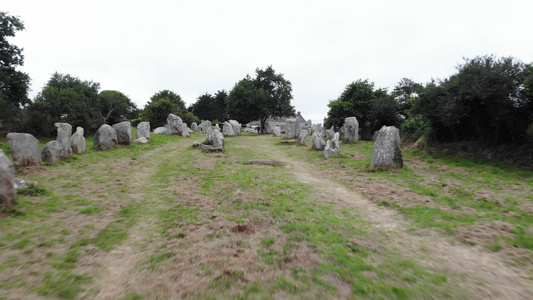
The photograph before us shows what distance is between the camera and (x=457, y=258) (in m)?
3.87

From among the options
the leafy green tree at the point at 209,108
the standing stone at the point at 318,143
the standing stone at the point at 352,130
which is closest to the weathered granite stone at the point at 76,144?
the standing stone at the point at 318,143

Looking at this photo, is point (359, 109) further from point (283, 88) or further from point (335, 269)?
point (335, 269)

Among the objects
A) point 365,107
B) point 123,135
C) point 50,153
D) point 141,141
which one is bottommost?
point 141,141

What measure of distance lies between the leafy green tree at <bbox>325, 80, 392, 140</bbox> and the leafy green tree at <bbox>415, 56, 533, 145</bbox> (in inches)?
359

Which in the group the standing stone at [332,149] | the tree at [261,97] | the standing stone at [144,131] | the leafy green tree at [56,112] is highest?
the tree at [261,97]

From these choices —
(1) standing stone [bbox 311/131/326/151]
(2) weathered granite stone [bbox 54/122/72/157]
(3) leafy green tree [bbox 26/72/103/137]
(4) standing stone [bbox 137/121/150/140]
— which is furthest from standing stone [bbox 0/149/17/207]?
(3) leafy green tree [bbox 26/72/103/137]

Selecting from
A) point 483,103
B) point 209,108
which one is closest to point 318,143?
point 483,103

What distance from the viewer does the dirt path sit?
10.1ft

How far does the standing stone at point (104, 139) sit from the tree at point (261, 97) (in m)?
22.6

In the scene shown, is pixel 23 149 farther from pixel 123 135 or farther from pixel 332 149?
pixel 332 149

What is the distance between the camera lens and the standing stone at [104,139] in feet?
47.1

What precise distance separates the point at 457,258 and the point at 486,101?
10.6 metres

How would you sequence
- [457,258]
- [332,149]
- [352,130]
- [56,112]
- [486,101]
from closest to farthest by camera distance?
[457,258] → [486,101] → [332,149] → [56,112] → [352,130]

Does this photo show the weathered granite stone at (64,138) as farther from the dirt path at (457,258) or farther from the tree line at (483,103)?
the tree line at (483,103)
